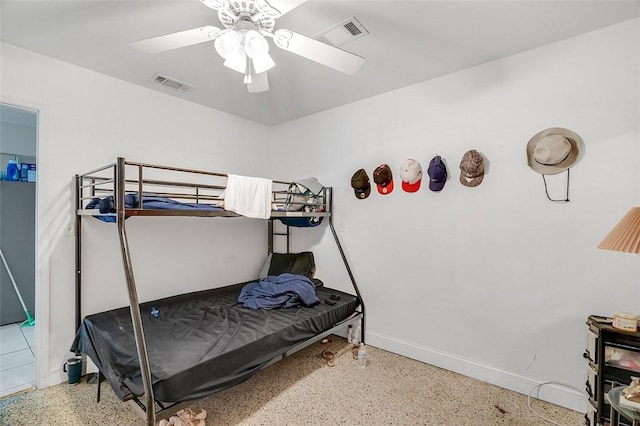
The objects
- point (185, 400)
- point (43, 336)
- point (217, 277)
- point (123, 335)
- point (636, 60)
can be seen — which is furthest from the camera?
point (217, 277)

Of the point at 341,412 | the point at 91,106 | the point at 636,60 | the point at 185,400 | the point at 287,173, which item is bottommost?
the point at 341,412

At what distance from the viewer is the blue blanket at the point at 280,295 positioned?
2.72 m

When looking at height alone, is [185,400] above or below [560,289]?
below

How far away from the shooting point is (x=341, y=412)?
2021 millimetres

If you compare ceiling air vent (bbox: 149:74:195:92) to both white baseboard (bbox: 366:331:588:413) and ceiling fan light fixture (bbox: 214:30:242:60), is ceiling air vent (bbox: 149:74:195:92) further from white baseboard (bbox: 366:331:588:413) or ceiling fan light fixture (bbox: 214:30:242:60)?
white baseboard (bbox: 366:331:588:413)

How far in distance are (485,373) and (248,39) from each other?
2.97 meters

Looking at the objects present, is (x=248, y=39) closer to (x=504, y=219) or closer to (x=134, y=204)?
(x=134, y=204)

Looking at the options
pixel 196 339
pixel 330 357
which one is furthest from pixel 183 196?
pixel 330 357

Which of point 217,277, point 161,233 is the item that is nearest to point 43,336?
point 161,233

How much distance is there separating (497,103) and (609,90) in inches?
25.8

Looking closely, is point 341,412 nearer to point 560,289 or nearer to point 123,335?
point 123,335

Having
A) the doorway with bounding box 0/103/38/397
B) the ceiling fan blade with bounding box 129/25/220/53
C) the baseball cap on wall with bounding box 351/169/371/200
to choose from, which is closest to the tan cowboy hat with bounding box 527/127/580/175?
the baseball cap on wall with bounding box 351/169/371/200

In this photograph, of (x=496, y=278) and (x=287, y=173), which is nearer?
(x=496, y=278)

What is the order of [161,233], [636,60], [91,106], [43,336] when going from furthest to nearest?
[161,233], [91,106], [43,336], [636,60]
